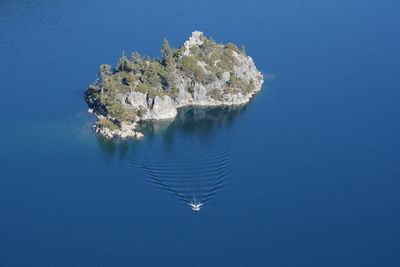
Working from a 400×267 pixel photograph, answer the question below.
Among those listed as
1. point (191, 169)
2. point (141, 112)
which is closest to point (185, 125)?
point (141, 112)

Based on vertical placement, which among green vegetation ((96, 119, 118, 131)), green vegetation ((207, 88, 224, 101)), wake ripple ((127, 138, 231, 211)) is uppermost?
green vegetation ((207, 88, 224, 101))

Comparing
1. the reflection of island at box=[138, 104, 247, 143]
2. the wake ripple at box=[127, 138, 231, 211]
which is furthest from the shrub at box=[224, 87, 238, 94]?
the wake ripple at box=[127, 138, 231, 211]

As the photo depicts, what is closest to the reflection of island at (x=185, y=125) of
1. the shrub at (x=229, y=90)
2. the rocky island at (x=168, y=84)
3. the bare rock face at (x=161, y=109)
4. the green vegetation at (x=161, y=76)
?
the bare rock face at (x=161, y=109)

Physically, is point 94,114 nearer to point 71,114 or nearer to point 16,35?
point 71,114

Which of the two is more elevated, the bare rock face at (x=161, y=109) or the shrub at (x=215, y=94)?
the shrub at (x=215, y=94)

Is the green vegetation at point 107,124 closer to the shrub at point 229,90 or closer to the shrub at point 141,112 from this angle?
the shrub at point 141,112

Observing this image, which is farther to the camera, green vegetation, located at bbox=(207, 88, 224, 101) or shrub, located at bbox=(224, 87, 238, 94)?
shrub, located at bbox=(224, 87, 238, 94)

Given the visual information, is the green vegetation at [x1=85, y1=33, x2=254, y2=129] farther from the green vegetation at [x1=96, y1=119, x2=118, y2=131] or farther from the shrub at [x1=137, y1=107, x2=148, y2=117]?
the green vegetation at [x1=96, y1=119, x2=118, y2=131]

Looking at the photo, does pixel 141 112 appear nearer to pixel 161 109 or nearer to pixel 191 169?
pixel 161 109
